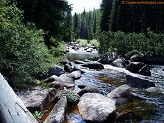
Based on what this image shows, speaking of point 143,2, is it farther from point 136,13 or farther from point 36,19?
point 36,19

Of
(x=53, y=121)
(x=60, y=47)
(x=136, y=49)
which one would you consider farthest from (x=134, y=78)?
(x=136, y=49)

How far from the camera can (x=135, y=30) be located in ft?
164

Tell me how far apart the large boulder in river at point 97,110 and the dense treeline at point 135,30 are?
2292cm

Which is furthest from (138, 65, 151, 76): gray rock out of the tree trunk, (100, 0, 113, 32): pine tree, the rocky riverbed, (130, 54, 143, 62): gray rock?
(100, 0, 113, 32): pine tree

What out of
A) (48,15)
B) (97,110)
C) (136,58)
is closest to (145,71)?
→ (48,15)

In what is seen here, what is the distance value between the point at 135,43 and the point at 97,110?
27227 millimetres

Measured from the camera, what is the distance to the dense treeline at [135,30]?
32.0 meters

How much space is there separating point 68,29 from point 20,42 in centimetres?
914

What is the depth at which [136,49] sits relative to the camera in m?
34.4

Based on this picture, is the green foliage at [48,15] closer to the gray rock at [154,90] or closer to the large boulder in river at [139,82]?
the large boulder in river at [139,82]

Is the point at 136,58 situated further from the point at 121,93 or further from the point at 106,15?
the point at 106,15

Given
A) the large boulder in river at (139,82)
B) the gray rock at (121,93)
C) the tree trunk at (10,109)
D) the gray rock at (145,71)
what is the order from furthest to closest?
the gray rock at (145,71) → the large boulder in river at (139,82) → the gray rock at (121,93) → the tree trunk at (10,109)

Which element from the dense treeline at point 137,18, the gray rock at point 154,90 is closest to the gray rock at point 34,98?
the gray rock at point 154,90

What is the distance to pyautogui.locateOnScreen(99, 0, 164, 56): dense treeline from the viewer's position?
3203 cm
